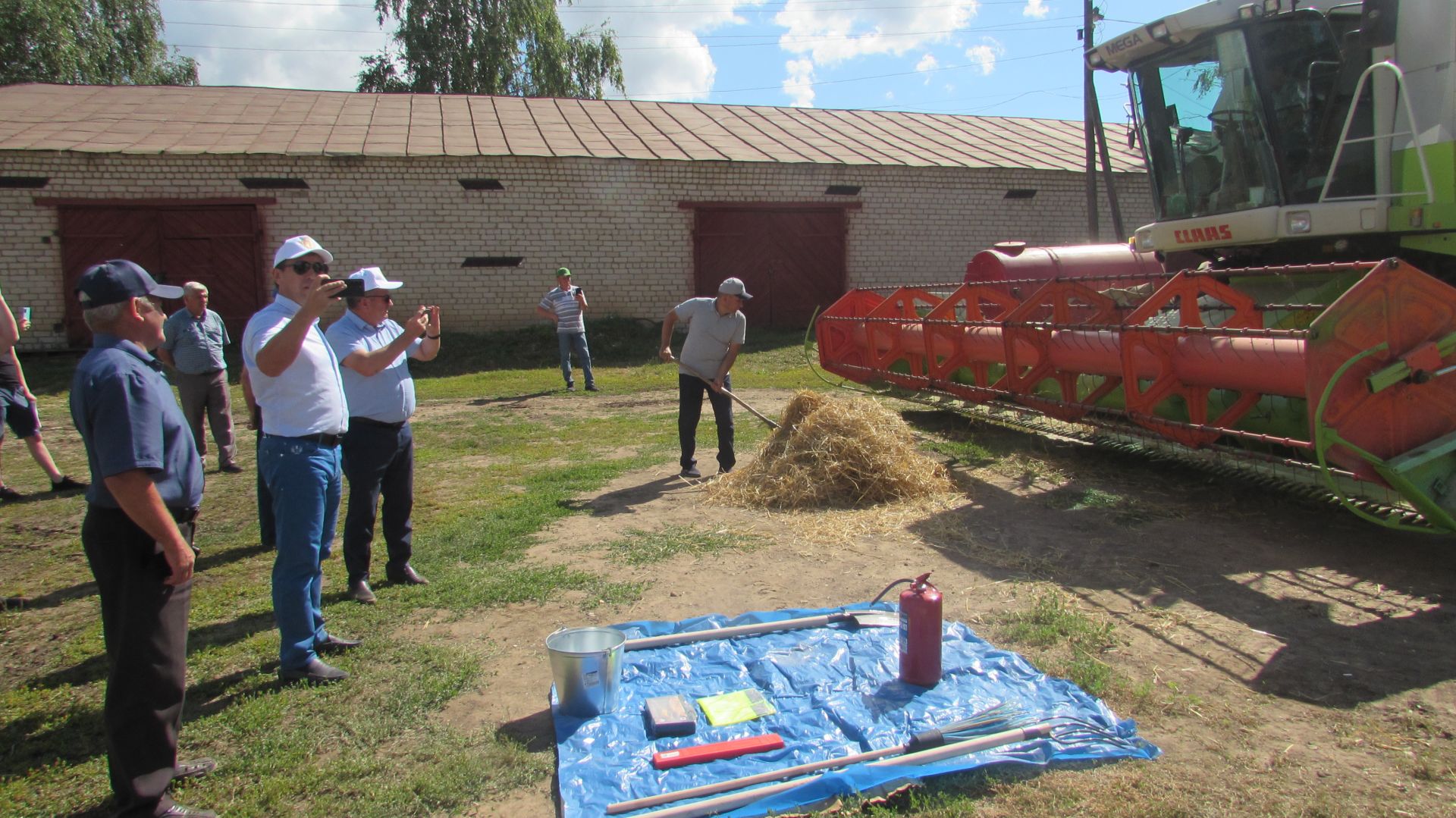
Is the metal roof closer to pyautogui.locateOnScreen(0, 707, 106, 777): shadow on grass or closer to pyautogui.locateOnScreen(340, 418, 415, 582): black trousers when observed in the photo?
pyautogui.locateOnScreen(340, 418, 415, 582): black trousers

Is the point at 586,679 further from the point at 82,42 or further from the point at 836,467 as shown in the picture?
the point at 82,42

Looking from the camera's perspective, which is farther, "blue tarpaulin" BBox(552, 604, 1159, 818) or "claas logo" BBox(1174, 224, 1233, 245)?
"claas logo" BBox(1174, 224, 1233, 245)

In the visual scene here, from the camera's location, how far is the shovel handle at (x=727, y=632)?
391 cm

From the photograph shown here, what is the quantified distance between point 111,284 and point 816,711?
8.94 feet

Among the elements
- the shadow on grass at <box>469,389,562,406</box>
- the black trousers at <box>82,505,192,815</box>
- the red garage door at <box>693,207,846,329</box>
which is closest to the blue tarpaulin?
the black trousers at <box>82,505,192,815</box>

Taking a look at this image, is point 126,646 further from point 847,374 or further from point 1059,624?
point 847,374

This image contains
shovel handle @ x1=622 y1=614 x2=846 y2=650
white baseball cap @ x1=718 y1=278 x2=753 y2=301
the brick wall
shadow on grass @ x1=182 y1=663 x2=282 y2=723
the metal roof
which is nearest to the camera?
shadow on grass @ x1=182 y1=663 x2=282 y2=723

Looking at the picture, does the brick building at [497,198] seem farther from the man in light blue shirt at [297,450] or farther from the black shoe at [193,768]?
the black shoe at [193,768]

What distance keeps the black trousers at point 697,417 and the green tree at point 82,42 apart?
22158 mm

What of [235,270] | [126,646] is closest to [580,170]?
[235,270]

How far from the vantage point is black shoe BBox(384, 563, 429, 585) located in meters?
4.84

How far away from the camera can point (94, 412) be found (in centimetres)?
268

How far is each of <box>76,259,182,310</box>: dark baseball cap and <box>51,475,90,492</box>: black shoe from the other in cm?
549

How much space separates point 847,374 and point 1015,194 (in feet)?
36.9
